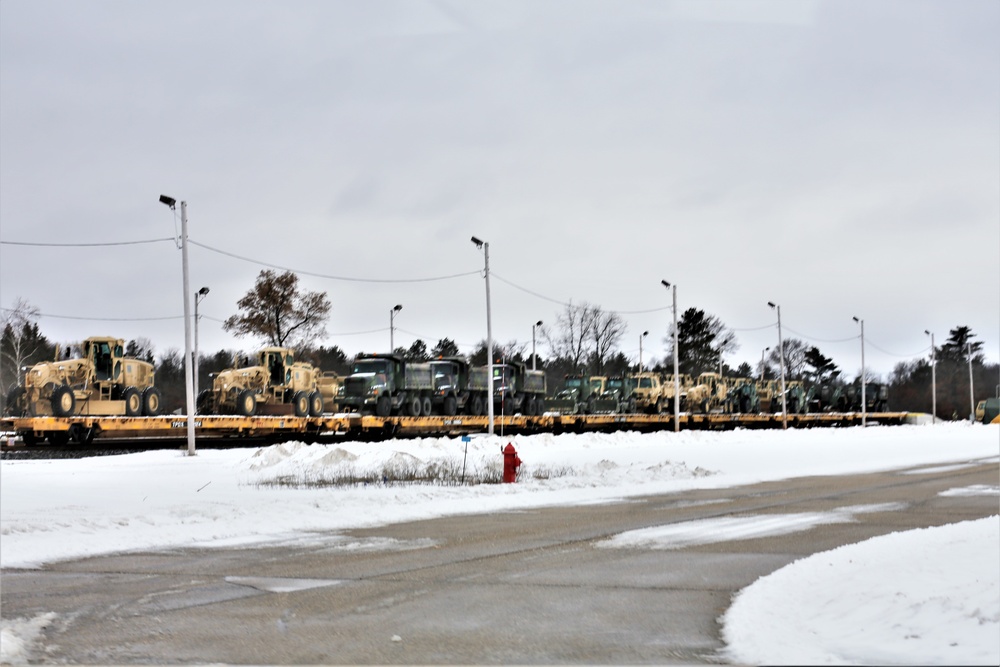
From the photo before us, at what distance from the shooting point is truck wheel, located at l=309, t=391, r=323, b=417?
44000 millimetres

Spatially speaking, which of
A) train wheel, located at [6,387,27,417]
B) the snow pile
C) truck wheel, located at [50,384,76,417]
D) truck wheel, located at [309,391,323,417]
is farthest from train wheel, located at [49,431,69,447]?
the snow pile

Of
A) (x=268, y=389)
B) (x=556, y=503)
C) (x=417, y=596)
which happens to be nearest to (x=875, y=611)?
(x=417, y=596)

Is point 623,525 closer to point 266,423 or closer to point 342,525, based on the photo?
point 342,525

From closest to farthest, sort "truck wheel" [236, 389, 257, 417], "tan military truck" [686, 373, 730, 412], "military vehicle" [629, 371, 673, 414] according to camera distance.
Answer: "truck wheel" [236, 389, 257, 417] → "military vehicle" [629, 371, 673, 414] → "tan military truck" [686, 373, 730, 412]

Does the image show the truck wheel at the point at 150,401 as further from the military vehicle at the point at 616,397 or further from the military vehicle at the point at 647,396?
the military vehicle at the point at 647,396

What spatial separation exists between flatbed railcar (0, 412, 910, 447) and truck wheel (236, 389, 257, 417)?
105 centimetres

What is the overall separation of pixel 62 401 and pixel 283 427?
25.0 feet

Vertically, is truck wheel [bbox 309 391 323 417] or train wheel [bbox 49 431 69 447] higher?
truck wheel [bbox 309 391 323 417]

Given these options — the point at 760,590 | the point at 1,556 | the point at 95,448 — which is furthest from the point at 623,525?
the point at 95,448

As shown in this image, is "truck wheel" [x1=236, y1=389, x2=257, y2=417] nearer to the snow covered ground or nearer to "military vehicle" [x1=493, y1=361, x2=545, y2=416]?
the snow covered ground

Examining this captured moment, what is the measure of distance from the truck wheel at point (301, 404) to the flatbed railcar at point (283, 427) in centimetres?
110

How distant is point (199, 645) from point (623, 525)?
28.6 feet

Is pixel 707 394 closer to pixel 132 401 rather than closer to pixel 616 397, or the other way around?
pixel 616 397

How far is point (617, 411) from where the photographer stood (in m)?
64.7
